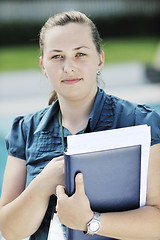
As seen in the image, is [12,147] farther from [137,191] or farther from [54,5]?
[54,5]

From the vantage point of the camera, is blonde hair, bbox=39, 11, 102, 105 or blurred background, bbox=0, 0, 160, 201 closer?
blonde hair, bbox=39, 11, 102, 105

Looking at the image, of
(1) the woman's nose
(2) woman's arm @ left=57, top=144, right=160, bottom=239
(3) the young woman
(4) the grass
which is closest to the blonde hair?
(3) the young woman

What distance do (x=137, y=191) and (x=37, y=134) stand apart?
547mm

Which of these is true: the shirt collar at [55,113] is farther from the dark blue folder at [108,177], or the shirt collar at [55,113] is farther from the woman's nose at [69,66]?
the dark blue folder at [108,177]

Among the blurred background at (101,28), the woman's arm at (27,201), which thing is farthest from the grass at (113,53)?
the woman's arm at (27,201)

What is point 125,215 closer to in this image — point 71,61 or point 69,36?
point 71,61

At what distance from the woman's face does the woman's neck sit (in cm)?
6

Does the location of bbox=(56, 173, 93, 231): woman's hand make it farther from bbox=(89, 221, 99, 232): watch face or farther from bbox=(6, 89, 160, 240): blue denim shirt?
bbox=(6, 89, 160, 240): blue denim shirt

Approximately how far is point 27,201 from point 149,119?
59 cm

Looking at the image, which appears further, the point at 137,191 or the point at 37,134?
the point at 37,134

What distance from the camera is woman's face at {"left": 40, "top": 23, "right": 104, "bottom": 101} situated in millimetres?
1460

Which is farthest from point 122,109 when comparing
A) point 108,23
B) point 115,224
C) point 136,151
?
point 108,23

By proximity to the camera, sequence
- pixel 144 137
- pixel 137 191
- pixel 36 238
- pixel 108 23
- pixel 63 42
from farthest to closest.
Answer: pixel 108 23
pixel 36 238
pixel 63 42
pixel 137 191
pixel 144 137

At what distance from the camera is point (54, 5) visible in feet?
53.7
